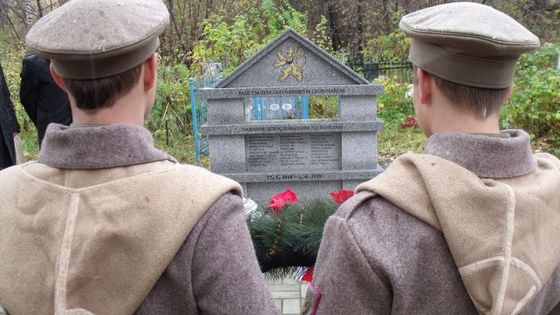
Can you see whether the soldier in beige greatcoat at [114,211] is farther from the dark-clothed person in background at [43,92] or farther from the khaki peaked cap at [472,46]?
the dark-clothed person in background at [43,92]

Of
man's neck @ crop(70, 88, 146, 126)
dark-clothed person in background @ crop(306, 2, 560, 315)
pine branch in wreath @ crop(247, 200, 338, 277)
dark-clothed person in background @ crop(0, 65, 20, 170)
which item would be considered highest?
man's neck @ crop(70, 88, 146, 126)

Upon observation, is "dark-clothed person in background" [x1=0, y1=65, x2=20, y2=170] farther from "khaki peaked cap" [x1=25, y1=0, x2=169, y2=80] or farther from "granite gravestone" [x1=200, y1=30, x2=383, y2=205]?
"khaki peaked cap" [x1=25, y1=0, x2=169, y2=80]

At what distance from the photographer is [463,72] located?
1.29 m

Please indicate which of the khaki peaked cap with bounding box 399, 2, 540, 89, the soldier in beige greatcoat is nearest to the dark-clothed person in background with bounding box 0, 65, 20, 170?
the soldier in beige greatcoat

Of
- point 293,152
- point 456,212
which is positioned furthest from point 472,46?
point 293,152

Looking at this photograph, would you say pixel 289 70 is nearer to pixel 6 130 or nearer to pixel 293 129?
pixel 293 129

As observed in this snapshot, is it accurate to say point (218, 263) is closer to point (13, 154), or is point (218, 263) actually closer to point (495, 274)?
point (495, 274)

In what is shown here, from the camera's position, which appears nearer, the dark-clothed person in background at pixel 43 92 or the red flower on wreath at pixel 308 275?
the red flower on wreath at pixel 308 275

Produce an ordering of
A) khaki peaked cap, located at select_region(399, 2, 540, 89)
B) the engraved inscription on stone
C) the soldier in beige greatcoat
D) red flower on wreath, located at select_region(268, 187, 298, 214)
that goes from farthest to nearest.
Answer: the engraved inscription on stone
red flower on wreath, located at select_region(268, 187, 298, 214)
khaki peaked cap, located at select_region(399, 2, 540, 89)
the soldier in beige greatcoat

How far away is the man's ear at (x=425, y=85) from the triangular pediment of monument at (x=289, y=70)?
13.6 feet

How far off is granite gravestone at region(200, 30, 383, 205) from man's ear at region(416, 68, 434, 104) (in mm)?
4050

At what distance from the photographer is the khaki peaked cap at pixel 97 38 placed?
3.98 ft

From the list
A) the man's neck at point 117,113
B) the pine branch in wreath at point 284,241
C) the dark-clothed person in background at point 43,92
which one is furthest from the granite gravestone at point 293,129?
the man's neck at point 117,113

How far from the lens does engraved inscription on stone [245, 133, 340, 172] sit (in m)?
5.61
